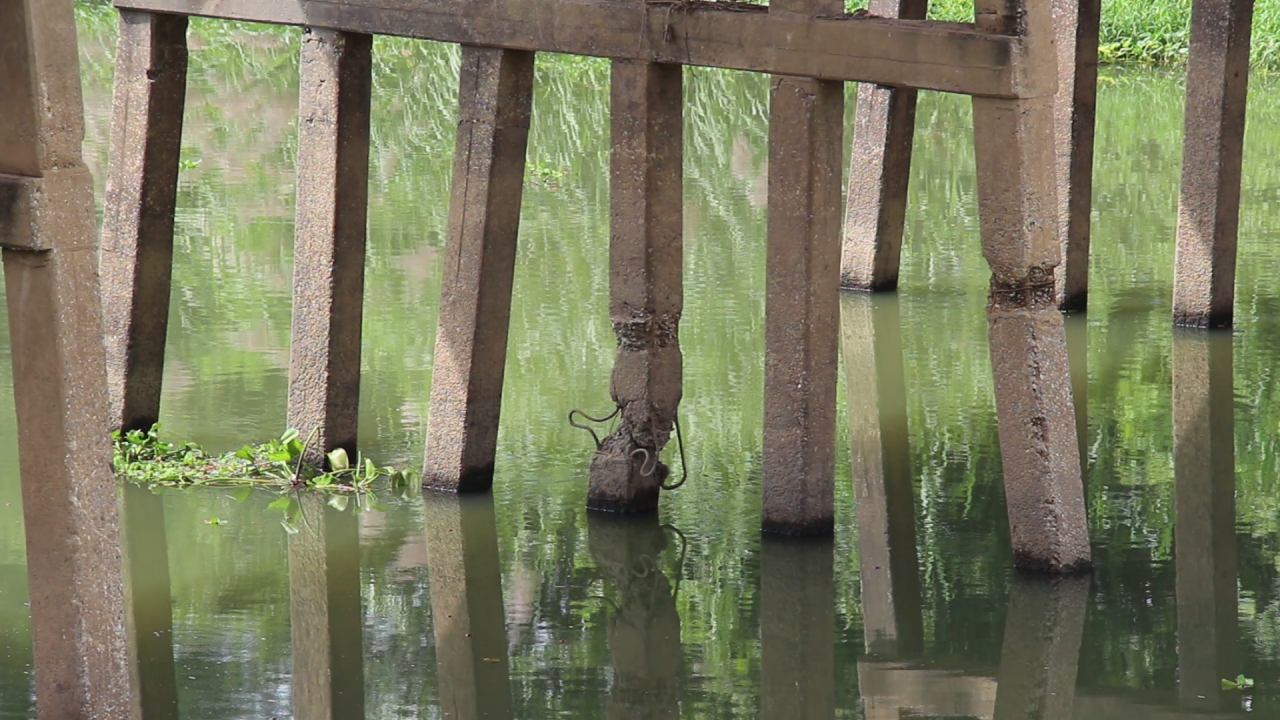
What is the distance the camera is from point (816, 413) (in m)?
7.21

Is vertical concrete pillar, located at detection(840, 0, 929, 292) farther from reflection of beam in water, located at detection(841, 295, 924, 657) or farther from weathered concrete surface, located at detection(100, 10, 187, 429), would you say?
weathered concrete surface, located at detection(100, 10, 187, 429)

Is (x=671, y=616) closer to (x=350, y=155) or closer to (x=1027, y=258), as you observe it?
Result: (x=1027, y=258)

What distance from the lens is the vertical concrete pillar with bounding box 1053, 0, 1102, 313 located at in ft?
34.8

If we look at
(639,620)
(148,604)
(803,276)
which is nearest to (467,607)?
(639,620)

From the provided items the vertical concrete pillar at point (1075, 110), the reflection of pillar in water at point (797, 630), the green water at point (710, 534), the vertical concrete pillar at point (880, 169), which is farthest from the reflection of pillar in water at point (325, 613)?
the vertical concrete pillar at point (1075, 110)

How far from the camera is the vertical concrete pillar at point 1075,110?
1059 centimetres

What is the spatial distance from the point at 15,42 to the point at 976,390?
249 inches

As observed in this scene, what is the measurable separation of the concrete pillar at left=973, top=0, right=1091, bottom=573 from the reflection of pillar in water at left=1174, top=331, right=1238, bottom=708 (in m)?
0.67

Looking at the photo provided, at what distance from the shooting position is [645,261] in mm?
7500

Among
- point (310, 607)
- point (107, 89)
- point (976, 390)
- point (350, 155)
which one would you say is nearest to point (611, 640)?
point (310, 607)

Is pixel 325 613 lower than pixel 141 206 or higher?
lower

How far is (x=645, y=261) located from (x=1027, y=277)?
1.57m

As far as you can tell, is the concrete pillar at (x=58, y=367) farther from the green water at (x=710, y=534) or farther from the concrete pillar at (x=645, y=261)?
the concrete pillar at (x=645, y=261)

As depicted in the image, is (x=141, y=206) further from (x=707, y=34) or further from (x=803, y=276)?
(x=803, y=276)
